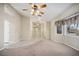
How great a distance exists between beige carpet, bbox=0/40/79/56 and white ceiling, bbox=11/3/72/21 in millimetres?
567

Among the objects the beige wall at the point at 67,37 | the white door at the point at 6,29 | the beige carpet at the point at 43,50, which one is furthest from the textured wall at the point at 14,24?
the beige wall at the point at 67,37

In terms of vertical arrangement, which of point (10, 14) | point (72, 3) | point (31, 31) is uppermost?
point (72, 3)

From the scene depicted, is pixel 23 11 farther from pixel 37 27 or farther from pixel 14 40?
pixel 14 40

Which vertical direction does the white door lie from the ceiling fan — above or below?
below

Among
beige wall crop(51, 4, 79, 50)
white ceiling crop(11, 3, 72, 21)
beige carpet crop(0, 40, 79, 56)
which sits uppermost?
white ceiling crop(11, 3, 72, 21)

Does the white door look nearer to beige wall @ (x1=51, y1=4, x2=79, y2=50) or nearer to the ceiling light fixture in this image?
the ceiling light fixture

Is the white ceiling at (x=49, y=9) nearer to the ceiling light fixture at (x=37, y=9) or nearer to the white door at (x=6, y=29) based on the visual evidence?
the ceiling light fixture at (x=37, y=9)

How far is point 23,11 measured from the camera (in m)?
2.67

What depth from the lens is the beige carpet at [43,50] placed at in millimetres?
2574

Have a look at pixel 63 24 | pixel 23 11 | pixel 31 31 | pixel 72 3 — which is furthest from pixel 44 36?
pixel 72 3

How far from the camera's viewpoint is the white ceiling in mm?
2584

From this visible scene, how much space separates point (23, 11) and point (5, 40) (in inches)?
26.9

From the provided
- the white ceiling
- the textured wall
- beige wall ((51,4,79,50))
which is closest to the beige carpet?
beige wall ((51,4,79,50))

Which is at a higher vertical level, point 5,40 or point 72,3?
point 72,3
